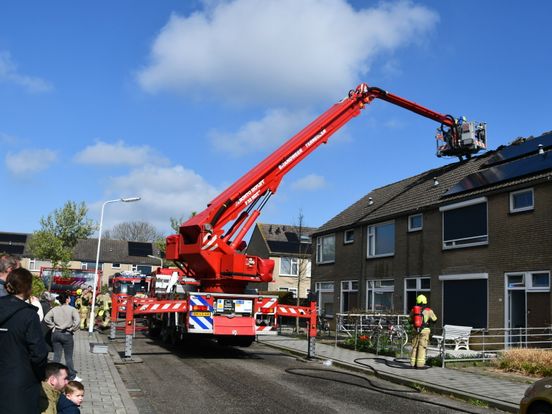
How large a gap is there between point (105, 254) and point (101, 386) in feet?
206

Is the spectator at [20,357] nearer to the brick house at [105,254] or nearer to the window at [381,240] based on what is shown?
the window at [381,240]

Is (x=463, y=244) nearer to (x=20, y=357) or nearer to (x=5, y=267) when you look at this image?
(x=5, y=267)

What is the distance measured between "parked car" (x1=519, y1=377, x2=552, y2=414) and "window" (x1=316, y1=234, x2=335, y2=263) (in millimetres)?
21948

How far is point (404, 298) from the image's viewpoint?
2220cm

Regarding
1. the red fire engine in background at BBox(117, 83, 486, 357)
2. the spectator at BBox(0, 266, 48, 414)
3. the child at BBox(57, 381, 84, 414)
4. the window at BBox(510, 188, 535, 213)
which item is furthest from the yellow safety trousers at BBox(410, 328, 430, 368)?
the spectator at BBox(0, 266, 48, 414)

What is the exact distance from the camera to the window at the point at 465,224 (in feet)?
60.8

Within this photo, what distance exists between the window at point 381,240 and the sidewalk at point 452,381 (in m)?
8.47

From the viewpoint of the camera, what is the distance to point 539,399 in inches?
262

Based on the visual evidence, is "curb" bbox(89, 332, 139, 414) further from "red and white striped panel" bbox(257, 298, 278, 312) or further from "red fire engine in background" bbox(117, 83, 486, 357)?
"red and white striped panel" bbox(257, 298, 278, 312)

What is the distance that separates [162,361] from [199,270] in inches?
104

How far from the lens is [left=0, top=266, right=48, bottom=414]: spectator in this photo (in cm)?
413

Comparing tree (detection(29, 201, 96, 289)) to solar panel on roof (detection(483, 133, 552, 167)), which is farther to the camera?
tree (detection(29, 201, 96, 289))

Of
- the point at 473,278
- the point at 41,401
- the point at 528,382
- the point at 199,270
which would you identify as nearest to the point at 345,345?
the point at 473,278

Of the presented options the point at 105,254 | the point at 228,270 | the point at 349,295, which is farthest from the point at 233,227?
the point at 105,254
